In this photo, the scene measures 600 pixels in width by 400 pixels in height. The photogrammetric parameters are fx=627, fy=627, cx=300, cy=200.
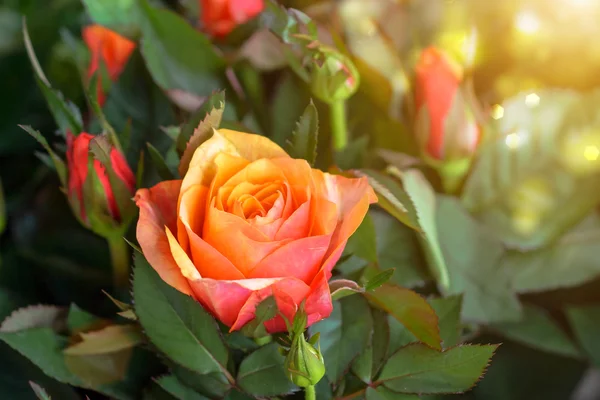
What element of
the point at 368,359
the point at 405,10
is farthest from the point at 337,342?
the point at 405,10

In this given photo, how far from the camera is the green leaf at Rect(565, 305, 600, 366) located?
1.54 ft

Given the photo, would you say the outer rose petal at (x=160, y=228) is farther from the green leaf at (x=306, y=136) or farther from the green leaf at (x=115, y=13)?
the green leaf at (x=115, y=13)

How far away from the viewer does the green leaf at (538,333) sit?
Answer: 0.45m

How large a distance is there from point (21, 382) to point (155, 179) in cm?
16

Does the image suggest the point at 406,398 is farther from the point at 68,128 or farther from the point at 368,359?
the point at 68,128

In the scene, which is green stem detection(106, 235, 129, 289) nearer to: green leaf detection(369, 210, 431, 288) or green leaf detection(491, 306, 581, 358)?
green leaf detection(369, 210, 431, 288)

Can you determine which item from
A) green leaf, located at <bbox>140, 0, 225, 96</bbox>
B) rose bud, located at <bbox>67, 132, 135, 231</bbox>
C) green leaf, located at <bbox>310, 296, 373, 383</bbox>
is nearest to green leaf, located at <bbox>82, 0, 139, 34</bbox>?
green leaf, located at <bbox>140, 0, 225, 96</bbox>

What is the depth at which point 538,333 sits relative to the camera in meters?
0.46

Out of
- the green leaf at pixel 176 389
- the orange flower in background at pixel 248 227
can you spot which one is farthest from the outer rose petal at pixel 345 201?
the green leaf at pixel 176 389

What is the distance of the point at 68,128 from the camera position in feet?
1.17

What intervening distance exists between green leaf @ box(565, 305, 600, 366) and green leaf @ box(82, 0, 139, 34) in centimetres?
40

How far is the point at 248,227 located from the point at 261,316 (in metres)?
0.04

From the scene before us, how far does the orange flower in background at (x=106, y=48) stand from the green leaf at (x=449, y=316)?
0.25 m

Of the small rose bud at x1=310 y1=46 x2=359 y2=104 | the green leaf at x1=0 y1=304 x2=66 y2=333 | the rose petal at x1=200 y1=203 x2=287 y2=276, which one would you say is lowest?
the green leaf at x1=0 y1=304 x2=66 y2=333
